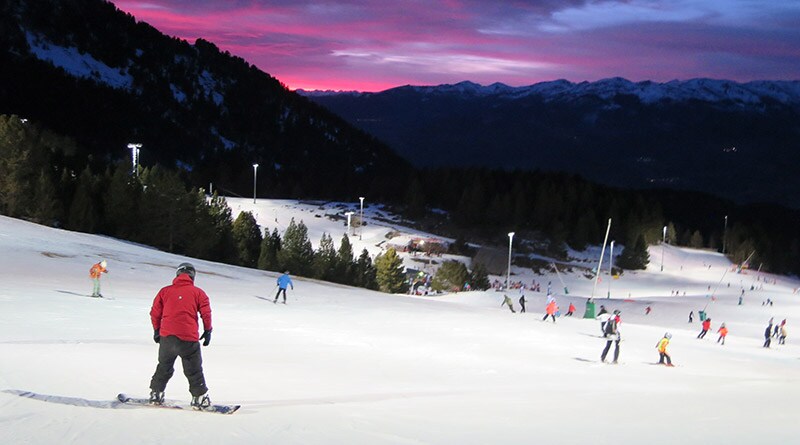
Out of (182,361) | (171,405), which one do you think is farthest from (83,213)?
(182,361)

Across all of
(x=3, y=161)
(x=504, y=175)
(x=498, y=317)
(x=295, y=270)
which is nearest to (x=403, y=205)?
(x=504, y=175)

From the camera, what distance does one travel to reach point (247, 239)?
290 ft

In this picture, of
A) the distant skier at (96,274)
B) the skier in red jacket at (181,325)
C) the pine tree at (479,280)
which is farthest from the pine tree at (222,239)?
the skier in red jacket at (181,325)

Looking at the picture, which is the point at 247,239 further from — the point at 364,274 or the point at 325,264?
the point at 364,274

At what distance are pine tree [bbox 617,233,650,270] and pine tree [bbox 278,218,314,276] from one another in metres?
52.9

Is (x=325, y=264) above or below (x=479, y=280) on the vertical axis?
above

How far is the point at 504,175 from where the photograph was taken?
590ft

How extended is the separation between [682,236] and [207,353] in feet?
521

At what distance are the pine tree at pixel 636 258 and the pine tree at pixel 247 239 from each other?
55711mm

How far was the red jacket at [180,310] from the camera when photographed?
8.48 metres

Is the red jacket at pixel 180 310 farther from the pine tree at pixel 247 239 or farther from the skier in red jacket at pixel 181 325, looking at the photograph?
the pine tree at pixel 247 239

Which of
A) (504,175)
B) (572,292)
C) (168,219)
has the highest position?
(504,175)

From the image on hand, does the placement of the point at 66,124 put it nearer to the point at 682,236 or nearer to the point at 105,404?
the point at 682,236

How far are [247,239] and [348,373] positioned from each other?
7552 cm
